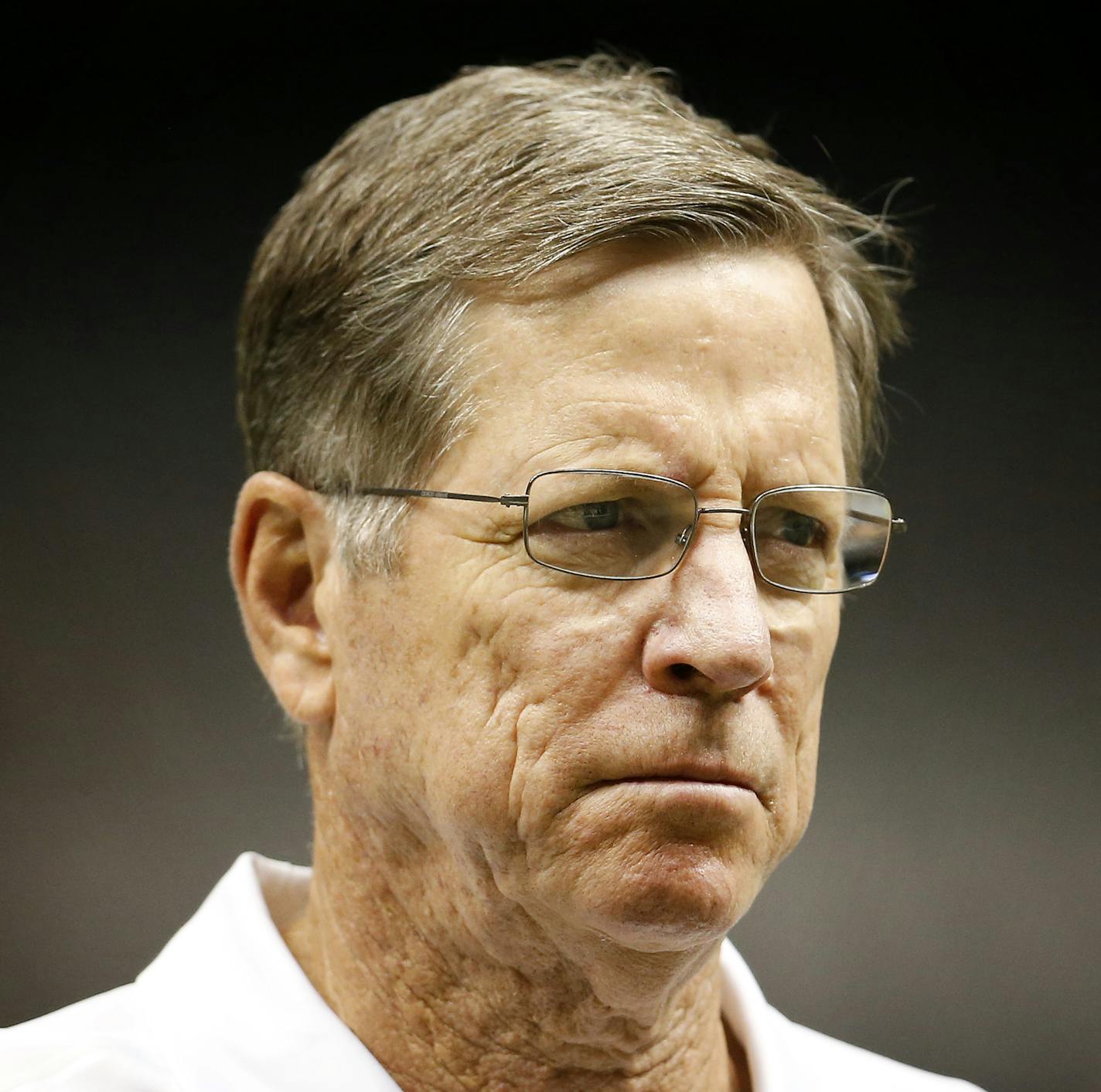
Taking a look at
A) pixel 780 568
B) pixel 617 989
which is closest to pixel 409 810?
pixel 617 989

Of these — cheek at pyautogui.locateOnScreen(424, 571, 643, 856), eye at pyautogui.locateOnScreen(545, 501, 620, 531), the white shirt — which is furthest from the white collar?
eye at pyautogui.locateOnScreen(545, 501, 620, 531)

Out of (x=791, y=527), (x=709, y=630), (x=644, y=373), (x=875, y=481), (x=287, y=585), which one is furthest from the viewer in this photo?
(x=875, y=481)

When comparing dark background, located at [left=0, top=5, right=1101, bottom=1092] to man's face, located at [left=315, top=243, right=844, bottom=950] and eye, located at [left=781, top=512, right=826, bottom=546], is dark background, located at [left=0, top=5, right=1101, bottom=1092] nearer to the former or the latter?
man's face, located at [left=315, top=243, right=844, bottom=950]

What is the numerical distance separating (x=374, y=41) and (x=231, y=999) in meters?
1.76

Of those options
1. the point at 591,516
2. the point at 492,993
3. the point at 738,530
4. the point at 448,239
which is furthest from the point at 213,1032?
the point at 448,239

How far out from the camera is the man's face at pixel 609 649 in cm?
169

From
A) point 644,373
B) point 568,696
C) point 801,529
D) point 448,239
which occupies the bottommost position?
point 568,696

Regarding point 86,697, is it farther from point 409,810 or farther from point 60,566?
point 409,810

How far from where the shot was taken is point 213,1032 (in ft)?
6.24

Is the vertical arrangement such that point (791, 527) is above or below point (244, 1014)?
above

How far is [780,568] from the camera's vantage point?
1.87 m

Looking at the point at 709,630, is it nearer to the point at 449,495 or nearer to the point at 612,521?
the point at 612,521

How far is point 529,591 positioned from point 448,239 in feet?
1.71

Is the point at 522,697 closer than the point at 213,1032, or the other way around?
the point at 522,697
